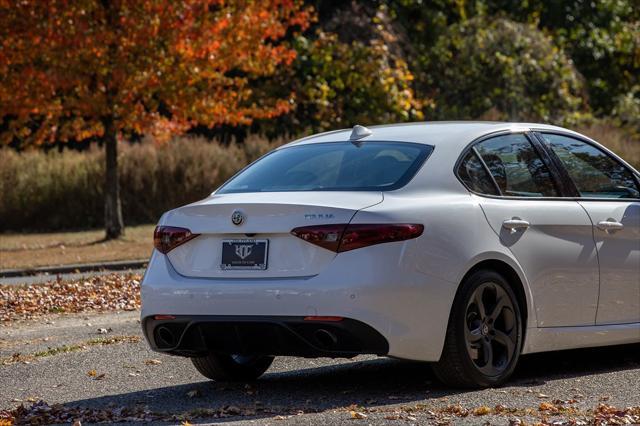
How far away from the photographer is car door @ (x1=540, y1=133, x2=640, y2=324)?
8.73m

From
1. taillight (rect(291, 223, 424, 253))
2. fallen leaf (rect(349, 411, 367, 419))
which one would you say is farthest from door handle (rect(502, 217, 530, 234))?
fallen leaf (rect(349, 411, 367, 419))

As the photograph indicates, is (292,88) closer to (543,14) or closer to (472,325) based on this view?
(543,14)

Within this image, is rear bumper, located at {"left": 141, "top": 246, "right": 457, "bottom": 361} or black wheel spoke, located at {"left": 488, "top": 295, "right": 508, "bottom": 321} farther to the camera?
black wheel spoke, located at {"left": 488, "top": 295, "right": 508, "bottom": 321}

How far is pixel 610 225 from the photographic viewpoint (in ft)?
28.8

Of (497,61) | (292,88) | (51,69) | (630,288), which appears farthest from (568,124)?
(630,288)

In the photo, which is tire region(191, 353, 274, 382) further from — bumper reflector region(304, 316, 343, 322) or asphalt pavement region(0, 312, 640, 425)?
bumper reflector region(304, 316, 343, 322)

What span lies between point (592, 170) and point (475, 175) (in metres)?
1.19

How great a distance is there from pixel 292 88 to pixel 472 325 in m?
25.9

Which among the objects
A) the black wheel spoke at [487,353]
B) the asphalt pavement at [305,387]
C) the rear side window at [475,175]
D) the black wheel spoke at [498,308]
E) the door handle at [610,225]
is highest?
the rear side window at [475,175]

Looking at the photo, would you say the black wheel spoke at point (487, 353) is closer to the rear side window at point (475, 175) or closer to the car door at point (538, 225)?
the car door at point (538, 225)

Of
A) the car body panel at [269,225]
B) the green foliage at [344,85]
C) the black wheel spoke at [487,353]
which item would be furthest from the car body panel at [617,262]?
the green foliage at [344,85]

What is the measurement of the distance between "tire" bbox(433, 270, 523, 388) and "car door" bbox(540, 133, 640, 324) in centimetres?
87

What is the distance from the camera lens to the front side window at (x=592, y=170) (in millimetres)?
8930

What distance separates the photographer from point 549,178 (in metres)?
8.70
